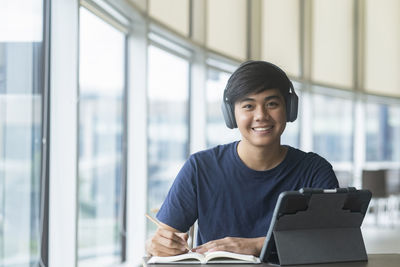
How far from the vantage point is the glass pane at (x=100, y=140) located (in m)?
4.29

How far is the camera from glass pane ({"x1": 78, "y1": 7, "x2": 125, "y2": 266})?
429 cm

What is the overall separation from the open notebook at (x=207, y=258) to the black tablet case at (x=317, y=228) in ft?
0.17

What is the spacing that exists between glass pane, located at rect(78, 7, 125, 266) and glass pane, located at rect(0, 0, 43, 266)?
601 millimetres

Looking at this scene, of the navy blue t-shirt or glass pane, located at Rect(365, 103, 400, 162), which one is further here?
glass pane, located at Rect(365, 103, 400, 162)

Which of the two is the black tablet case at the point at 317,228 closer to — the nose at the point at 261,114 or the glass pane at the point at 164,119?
the nose at the point at 261,114

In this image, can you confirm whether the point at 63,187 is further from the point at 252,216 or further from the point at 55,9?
the point at 252,216

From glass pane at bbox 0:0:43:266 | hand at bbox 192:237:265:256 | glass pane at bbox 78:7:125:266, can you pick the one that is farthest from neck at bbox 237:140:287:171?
glass pane at bbox 78:7:125:266

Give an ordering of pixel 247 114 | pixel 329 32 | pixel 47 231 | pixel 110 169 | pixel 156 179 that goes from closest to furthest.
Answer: pixel 247 114, pixel 47 231, pixel 110 169, pixel 156 179, pixel 329 32

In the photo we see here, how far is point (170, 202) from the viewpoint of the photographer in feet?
6.72

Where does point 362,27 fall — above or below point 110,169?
above

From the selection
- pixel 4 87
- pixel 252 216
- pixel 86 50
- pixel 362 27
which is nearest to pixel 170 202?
pixel 252 216

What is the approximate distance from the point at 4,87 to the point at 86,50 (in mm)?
1331

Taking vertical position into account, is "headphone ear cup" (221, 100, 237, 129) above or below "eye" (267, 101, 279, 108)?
below

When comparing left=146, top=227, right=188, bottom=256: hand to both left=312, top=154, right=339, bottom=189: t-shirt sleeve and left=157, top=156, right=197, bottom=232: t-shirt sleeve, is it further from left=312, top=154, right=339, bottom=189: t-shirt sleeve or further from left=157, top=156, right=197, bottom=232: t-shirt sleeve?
left=312, top=154, right=339, bottom=189: t-shirt sleeve
